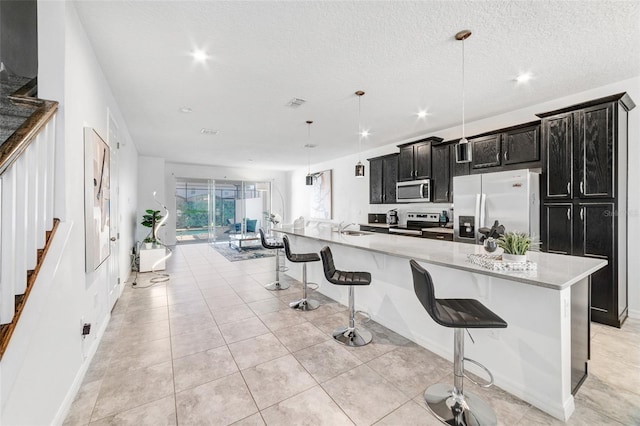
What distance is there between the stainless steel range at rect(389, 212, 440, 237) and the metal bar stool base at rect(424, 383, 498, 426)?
10.9 feet

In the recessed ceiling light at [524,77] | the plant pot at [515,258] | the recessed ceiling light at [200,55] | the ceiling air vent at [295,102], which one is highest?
the ceiling air vent at [295,102]

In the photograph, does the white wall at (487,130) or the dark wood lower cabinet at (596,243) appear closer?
the dark wood lower cabinet at (596,243)

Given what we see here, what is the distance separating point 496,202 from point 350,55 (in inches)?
110

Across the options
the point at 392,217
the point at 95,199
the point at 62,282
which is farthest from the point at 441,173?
the point at 62,282

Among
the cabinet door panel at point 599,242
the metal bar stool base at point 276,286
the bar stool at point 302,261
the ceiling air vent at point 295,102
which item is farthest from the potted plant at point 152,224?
the cabinet door panel at point 599,242

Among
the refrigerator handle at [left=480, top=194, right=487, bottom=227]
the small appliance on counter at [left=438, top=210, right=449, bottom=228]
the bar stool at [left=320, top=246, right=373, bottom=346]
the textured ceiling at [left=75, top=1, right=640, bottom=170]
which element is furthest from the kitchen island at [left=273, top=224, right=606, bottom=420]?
the small appliance on counter at [left=438, top=210, right=449, bottom=228]

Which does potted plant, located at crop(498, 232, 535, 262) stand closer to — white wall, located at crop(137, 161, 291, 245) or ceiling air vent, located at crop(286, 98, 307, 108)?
ceiling air vent, located at crop(286, 98, 307, 108)

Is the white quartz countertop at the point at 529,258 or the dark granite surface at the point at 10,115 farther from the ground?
the dark granite surface at the point at 10,115

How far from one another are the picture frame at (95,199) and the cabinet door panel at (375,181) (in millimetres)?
5007

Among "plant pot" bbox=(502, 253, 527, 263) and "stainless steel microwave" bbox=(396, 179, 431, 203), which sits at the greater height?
"stainless steel microwave" bbox=(396, 179, 431, 203)

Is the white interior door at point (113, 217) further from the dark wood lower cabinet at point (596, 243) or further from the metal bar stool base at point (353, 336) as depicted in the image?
the dark wood lower cabinet at point (596, 243)

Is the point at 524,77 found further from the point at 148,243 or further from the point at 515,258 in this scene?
the point at 148,243

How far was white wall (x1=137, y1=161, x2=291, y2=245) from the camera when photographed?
769cm

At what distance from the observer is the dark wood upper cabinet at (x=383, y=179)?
5863 millimetres
